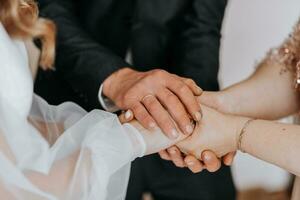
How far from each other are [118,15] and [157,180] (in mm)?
453

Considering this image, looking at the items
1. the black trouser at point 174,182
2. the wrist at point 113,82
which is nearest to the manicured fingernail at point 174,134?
the wrist at point 113,82

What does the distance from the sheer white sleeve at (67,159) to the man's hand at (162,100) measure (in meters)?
0.12

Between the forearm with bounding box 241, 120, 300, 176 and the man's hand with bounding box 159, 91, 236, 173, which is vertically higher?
the forearm with bounding box 241, 120, 300, 176

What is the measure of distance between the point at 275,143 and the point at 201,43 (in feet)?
1.44

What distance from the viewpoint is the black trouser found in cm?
142

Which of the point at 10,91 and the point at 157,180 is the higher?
the point at 10,91

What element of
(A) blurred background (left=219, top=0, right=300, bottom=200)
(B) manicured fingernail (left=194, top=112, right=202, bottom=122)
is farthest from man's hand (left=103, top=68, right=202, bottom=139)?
(A) blurred background (left=219, top=0, right=300, bottom=200)

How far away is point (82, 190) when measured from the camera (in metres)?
0.88

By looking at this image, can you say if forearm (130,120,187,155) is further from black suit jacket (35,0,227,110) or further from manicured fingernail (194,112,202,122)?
black suit jacket (35,0,227,110)

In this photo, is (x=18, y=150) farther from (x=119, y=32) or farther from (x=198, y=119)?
(x=119, y=32)

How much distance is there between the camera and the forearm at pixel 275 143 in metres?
0.96

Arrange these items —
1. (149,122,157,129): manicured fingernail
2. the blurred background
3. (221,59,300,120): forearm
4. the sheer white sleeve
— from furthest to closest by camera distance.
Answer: the blurred background → (221,59,300,120): forearm → (149,122,157,129): manicured fingernail → the sheer white sleeve

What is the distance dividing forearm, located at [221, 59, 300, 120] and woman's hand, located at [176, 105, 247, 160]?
0.14m

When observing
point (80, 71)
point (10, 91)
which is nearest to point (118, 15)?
point (80, 71)
